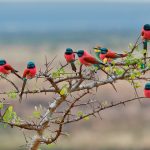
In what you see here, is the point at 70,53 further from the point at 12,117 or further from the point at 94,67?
the point at 12,117

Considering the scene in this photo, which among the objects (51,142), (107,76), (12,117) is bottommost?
(51,142)

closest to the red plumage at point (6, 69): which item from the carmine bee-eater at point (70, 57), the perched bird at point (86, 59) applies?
the carmine bee-eater at point (70, 57)

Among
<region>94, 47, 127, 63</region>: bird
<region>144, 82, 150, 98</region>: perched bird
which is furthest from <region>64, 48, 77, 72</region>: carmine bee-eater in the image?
<region>144, 82, 150, 98</region>: perched bird

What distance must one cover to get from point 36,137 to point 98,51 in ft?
4.11

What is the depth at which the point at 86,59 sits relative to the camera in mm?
5480

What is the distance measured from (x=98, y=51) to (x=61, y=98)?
0.68 m

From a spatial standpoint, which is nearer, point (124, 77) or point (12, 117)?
point (124, 77)

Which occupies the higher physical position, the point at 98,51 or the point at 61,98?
the point at 98,51

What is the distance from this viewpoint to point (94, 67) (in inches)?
221

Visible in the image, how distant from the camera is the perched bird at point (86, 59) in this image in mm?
5465

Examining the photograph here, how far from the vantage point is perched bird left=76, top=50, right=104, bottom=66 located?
5465mm

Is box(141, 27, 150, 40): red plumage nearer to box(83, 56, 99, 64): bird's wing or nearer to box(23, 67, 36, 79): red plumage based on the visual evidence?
box(83, 56, 99, 64): bird's wing

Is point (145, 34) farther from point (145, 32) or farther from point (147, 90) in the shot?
point (147, 90)

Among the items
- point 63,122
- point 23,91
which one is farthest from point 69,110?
point 23,91
